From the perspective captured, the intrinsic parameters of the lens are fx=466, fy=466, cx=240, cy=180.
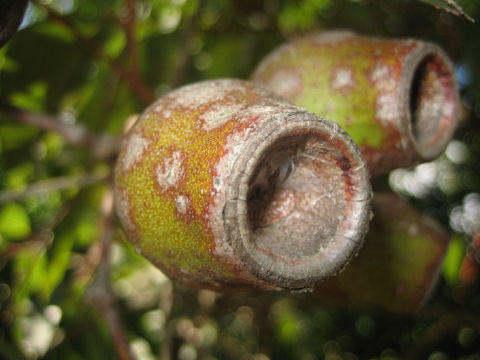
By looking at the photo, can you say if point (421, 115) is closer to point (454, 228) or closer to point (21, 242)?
point (454, 228)

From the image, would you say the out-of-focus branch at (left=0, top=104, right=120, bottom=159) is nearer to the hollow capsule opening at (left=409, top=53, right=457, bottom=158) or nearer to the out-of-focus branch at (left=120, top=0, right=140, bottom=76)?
the out-of-focus branch at (left=120, top=0, right=140, bottom=76)

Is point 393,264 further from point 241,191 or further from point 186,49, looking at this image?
point 186,49

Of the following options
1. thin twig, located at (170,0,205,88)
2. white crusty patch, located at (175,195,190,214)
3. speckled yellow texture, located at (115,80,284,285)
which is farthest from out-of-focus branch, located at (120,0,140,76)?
white crusty patch, located at (175,195,190,214)

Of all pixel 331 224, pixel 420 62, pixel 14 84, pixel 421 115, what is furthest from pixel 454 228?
pixel 14 84

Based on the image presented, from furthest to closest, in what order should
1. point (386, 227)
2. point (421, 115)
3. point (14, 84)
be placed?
1. point (14, 84)
2. point (386, 227)
3. point (421, 115)

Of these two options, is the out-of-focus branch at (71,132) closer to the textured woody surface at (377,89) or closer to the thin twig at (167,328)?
the textured woody surface at (377,89)
